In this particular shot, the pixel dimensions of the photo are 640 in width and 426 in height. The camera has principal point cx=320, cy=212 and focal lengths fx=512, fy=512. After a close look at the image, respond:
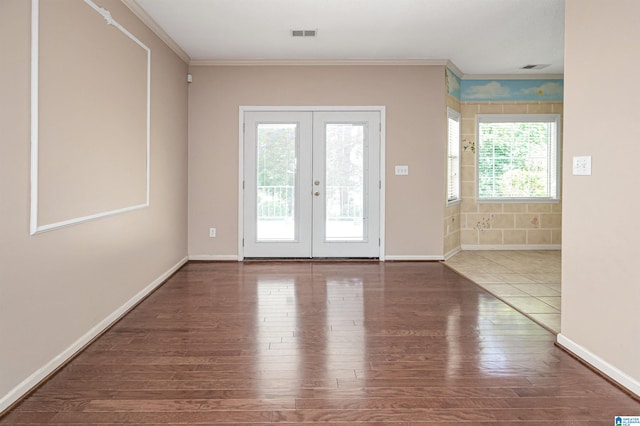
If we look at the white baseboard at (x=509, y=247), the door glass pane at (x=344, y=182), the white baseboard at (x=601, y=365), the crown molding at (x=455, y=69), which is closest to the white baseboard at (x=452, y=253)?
the white baseboard at (x=509, y=247)

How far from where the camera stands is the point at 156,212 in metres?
5.00

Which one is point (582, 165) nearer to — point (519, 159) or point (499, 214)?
point (499, 214)

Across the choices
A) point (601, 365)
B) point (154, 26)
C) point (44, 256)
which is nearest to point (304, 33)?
point (154, 26)

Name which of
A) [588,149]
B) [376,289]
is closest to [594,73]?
[588,149]

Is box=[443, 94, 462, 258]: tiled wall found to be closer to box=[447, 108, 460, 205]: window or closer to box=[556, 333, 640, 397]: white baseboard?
box=[447, 108, 460, 205]: window

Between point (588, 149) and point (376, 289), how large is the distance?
247 centimetres

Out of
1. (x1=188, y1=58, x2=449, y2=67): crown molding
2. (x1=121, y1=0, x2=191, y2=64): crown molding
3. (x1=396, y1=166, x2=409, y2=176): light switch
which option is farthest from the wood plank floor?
(x1=188, y1=58, x2=449, y2=67): crown molding

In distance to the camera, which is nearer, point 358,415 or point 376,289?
point 358,415

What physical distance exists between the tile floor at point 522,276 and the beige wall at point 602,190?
70cm

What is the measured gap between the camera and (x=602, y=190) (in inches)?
110

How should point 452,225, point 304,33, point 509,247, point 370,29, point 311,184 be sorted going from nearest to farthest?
point 370,29 < point 304,33 < point 311,184 < point 452,225 < point 509,247

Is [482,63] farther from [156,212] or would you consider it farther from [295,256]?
[156,212]

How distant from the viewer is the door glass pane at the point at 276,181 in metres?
6.43

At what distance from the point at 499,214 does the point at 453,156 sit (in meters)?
1.21
